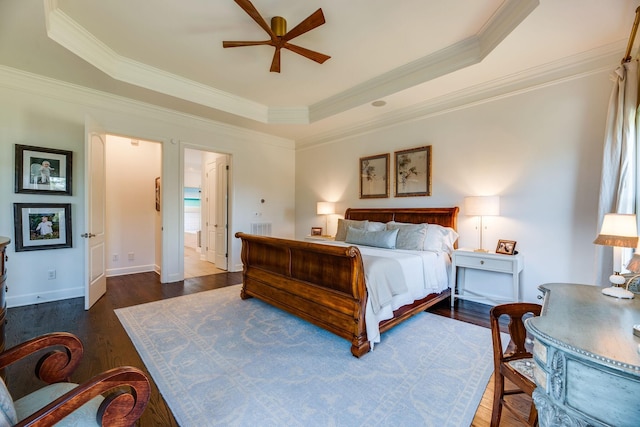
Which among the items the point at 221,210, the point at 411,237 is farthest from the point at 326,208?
the point at 221,210

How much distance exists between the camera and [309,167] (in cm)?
634

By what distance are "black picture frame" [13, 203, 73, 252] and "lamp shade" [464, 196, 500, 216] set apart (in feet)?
18.0

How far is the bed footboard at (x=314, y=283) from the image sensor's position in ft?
7.77

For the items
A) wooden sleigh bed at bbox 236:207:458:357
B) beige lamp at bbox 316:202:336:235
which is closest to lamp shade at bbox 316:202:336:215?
beige lamp at bbox 316:202:336:235

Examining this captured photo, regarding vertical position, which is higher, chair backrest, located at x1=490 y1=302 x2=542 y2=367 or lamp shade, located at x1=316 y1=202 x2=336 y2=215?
lamp shade, located at x1=316 y1=202 x2=336 y2=215

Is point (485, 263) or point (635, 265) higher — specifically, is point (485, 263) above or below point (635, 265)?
below

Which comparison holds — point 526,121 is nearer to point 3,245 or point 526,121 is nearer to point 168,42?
point 168,42

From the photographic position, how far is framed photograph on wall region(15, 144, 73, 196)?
3.44 meters

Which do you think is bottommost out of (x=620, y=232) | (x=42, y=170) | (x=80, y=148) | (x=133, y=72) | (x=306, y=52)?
(x=620, y=232)

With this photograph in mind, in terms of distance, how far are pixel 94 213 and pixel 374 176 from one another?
170 inches

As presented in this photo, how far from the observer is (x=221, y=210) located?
593 cm

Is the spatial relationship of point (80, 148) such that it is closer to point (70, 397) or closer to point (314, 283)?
point (314, 283)

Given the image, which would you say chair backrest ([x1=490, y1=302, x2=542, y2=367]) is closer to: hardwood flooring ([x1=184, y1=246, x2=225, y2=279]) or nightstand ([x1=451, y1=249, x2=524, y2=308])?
nightstand ([x1=451, y1=249, x2=524, y2=308])

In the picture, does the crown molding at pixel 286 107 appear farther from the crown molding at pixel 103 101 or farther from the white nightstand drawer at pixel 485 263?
the white nightstand drawer at pixel 485 263
